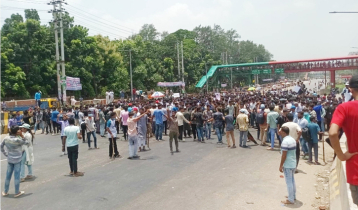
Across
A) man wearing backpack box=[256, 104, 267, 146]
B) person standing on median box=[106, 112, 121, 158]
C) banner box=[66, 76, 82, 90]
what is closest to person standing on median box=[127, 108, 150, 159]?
person standing on median box=[106, 112, 121, 158]

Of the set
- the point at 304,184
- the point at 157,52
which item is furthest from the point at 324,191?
the point at 157,52

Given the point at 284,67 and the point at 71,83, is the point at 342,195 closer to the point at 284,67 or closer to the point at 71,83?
the point at 71,83

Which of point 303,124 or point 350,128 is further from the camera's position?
point 303,124

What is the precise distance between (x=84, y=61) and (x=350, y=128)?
122 ft

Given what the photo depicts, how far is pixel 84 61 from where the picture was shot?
1502 inches

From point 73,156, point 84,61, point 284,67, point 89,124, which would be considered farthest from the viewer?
point 284,67

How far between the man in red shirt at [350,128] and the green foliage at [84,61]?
1206 inches

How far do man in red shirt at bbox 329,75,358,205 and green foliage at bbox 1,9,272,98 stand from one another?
30.6m

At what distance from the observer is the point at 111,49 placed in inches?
1704

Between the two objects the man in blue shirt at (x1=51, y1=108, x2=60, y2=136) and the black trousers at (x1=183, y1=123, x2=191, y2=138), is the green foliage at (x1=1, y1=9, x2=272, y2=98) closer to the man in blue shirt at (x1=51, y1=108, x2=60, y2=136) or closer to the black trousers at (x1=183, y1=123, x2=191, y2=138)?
the man in blue shirt at (x1=51, y1=108, x2=60, y2=136)

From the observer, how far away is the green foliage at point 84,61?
33.8 m

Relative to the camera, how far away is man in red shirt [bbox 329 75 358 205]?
346 cm

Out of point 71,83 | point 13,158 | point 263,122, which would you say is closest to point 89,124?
point 13,158

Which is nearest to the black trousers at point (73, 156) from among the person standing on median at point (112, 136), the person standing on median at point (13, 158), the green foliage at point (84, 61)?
the person standing on median at point (13, 158)
